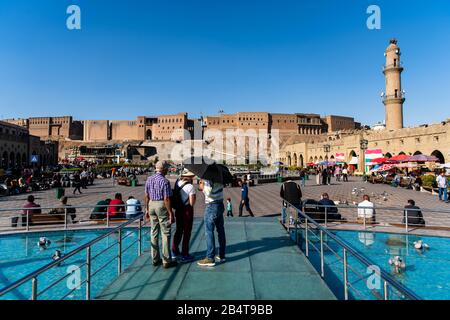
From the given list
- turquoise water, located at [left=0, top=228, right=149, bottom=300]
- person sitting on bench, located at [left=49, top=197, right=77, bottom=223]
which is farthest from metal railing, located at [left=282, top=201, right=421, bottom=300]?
person sitting on bench, located at [left=49, top=197, right=77, bottom=223]

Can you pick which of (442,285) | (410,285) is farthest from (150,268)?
(442,285)

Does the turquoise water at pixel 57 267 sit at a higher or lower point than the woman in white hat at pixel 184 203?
lower

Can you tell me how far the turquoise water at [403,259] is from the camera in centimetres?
559

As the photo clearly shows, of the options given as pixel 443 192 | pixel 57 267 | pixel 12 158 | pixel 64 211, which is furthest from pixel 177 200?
pixel 12 158

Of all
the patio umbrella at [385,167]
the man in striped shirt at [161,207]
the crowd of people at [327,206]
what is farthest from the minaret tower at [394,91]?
the man in striped shirt at [161,207]

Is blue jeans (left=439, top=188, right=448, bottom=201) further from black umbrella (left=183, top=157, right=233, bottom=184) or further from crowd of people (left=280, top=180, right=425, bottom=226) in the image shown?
black umbrella (left=183, top=157, right=233, bottom=184)

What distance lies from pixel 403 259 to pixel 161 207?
249 inches

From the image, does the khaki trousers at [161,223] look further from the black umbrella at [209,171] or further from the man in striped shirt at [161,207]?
the black umbrella at [209,171]

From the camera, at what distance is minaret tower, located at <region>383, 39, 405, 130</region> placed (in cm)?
4350

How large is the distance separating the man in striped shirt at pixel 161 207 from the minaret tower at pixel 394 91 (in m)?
47.2

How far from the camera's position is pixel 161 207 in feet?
14.7

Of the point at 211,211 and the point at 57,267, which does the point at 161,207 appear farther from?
the point at 57,267
